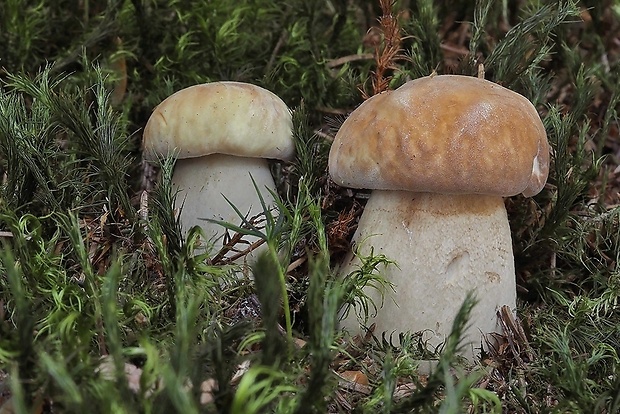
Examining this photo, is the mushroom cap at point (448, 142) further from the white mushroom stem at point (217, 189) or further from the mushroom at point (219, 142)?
the white mushroom stem at point (217, 189)

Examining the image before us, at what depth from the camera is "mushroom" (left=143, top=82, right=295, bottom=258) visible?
1.63m

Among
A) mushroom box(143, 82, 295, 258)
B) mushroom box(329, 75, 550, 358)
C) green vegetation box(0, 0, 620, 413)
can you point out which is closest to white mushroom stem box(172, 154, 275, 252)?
mushroom box(143, 82, 295, 258)

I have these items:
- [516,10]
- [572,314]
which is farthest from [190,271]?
[516,10]

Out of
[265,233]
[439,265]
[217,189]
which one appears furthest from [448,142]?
[217,189]

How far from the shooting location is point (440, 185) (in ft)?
4.56

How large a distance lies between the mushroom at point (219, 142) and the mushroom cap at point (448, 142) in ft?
0.98

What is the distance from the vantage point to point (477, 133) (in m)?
1.38

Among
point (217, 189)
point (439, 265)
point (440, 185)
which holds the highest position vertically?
point (440, 185)

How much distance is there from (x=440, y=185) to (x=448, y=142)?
104 millimetres

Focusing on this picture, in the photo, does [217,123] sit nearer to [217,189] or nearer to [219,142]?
[219,142]

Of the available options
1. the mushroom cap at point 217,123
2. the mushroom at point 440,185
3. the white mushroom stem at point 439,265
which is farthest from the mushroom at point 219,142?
the white mushroom stem at point 439,265

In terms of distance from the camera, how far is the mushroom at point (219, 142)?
1630 mm

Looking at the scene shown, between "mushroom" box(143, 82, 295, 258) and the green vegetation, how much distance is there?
0.09 meters

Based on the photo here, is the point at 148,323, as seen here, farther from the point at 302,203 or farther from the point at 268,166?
the point at 268,166
